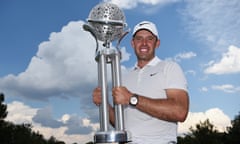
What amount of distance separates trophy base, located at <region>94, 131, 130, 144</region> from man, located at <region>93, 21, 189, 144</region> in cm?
21

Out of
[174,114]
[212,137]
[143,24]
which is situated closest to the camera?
[174,114]

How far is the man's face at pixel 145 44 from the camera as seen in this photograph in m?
3.33

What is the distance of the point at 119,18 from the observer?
3057 millimetres

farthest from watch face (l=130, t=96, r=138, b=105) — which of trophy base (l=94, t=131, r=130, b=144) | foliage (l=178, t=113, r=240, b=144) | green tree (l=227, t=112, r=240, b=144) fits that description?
green tree (l=227, t=112, r=240, b=144)

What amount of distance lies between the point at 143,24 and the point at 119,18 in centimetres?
35

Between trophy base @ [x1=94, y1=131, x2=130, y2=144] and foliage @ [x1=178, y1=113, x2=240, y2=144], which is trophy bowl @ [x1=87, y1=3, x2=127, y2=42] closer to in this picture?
trophy base @ [x1=94, y1=131, x2=130, y2=144]

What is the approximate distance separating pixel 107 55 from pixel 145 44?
1.65ft

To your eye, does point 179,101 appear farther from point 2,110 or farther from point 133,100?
point 2,110

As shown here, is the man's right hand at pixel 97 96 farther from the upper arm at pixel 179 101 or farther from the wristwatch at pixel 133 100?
the upper arm at pixel 179 101

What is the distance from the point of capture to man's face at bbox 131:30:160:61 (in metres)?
3.33

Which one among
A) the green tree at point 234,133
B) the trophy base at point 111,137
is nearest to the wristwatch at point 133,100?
the trophy base at point 111,137

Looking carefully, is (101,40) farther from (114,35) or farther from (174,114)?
(174,114)

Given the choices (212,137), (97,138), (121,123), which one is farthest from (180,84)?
(212,137)

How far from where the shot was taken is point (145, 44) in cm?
336
